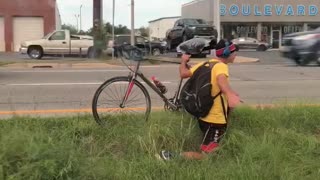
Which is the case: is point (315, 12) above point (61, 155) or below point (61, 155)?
above

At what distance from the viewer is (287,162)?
15.7 feet

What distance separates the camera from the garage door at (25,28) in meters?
41.6

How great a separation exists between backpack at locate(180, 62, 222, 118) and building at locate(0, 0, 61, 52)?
37.6 meters

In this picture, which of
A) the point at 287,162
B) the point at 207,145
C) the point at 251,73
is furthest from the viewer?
the point at 251,73

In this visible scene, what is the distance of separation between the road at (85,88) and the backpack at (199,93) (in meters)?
1.84

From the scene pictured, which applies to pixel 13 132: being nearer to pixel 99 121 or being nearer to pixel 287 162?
pixel 99 121

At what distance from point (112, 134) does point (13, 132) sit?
1.36 m

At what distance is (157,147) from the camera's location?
513 cm

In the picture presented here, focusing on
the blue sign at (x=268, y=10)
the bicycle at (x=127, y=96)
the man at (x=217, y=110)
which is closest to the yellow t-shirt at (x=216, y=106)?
the man at (x=217, y=110)

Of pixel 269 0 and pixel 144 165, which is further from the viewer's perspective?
pixel 269 0

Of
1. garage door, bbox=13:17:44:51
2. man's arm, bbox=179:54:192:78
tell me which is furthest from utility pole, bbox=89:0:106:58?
man's arm, bbox=179:54:192:78

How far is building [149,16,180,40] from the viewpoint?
71381 millimetres

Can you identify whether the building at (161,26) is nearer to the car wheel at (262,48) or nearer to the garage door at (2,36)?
the car wheel at (262,48)

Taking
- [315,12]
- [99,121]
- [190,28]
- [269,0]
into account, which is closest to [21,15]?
[190,28]
